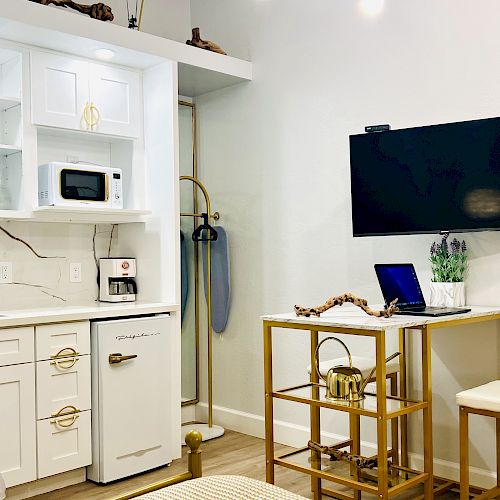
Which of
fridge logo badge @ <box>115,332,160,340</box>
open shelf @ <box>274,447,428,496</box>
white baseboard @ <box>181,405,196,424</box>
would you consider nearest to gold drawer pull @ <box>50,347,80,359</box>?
fridge logo badge @ <box>115,332,160,340</box>

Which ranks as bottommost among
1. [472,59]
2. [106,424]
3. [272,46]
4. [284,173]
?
[106,424]

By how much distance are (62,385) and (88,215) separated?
1027 millimetres

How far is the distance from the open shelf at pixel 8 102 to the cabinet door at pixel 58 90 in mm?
82

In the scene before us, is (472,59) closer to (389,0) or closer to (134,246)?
(389,0)

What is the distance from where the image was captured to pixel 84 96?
3734 millimetres

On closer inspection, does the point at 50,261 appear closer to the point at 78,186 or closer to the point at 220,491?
the point at 78,186

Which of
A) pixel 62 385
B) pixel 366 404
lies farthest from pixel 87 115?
pixel 366 404

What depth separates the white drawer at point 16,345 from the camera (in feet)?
10.2

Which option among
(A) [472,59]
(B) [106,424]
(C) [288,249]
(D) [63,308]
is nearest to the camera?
(A) [472,59]

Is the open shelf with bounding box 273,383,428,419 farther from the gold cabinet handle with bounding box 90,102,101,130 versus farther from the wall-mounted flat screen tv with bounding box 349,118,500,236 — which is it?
the gold cabinet handle with bounding box 90,102,101,130

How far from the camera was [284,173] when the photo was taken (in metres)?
4.09

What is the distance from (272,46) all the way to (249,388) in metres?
2.18

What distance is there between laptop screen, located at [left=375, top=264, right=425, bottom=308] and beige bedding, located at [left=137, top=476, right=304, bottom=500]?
1.33 metres

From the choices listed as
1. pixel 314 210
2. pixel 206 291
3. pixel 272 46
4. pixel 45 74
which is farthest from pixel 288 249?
pixel 45 74
